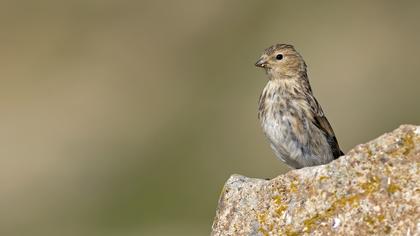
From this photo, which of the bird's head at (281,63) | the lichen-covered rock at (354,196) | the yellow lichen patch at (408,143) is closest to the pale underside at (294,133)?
the bird's head at (281,63)

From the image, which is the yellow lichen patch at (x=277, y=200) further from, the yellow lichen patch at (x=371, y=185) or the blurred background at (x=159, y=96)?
the blurred background at (x=159, y=96)

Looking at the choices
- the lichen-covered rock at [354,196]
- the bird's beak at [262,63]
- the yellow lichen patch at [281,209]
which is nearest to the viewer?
the lichen-covered rock at [354,196]

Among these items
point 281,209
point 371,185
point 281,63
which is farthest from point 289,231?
point 281,63

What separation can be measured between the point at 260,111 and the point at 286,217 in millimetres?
4404

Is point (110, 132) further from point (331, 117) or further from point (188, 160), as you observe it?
point (331, 117)

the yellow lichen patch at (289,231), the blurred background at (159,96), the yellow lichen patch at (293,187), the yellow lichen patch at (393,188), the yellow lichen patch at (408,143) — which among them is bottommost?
the yellow lichen patch at (289,231)

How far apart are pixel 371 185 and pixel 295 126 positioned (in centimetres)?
442

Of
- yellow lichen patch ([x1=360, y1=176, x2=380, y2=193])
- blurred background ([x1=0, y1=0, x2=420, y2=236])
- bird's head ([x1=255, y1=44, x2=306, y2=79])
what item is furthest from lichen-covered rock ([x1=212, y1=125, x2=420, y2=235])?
blurred background ([x1=0, y1=0, x2=420, y2=236])

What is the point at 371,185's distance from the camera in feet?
25.6

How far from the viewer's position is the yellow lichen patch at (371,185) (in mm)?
7777

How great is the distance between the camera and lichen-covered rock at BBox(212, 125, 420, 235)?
7656 millimetres

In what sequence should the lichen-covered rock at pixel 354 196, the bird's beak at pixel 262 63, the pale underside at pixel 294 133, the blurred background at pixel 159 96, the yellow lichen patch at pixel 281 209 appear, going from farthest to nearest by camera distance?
the blurred background at pixel 159 96 → the bird's beak at pixel 262 63 → the pale underside at pixel 294 133 → the yellow lichen patch at pixel 281 209 → the lichen-covered rock at pixel 354 196

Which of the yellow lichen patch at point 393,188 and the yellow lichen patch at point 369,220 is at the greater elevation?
the yellow lichen patch at point 393,188

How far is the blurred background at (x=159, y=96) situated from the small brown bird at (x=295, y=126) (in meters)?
17.5
